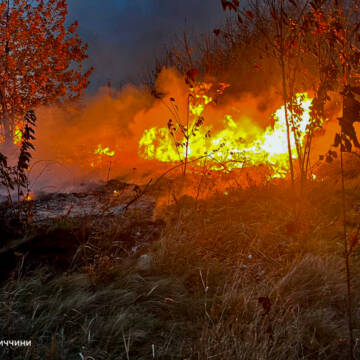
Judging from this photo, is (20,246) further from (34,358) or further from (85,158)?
(85,158)

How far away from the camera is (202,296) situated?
8.77 ft

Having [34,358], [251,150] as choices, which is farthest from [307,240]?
[251,150]

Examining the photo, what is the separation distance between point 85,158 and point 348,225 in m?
6.67

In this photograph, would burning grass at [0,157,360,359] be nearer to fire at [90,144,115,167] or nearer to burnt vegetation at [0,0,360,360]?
burnt vegetation at [0,0,360,360]

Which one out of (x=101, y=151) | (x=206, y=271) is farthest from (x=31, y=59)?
(x=206, y=271)

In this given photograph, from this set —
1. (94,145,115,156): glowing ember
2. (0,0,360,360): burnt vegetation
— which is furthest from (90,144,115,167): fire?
(0,0,360,360): burnt vegetation

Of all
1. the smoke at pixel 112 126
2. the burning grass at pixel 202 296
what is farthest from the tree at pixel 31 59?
the burning grass at pixel 202 296

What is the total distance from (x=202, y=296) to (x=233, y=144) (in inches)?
206

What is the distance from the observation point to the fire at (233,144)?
20.8 feet

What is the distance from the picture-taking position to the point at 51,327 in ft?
7.23

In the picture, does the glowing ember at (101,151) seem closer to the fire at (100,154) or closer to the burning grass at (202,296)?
the fire at (100,154)

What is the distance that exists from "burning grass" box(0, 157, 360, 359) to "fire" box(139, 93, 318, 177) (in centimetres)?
226

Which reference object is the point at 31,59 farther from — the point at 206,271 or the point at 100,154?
the point at 206,271

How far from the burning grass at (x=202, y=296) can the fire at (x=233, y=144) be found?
2.26 meters
